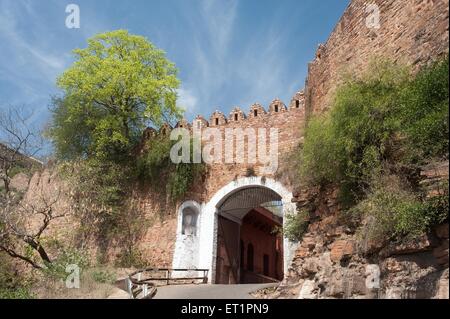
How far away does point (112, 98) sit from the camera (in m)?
16.8

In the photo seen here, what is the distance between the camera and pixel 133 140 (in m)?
17.1

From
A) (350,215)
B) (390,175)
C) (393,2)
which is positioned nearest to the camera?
(390,175)

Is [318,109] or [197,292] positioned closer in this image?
[318,109]

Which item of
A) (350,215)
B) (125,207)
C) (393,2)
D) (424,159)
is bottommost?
(350,215)

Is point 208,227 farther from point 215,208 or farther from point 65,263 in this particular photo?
point 65,263

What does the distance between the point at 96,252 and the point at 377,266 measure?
11378 millimetres

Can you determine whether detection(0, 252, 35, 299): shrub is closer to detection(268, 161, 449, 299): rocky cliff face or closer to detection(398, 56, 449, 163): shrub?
detection(268, 161, 449, 299): rocky cliff face

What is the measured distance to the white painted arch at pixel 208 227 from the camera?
47.0 ft

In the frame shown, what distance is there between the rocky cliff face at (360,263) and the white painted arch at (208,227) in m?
5.44

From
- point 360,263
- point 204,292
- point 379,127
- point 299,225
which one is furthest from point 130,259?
point 379,127

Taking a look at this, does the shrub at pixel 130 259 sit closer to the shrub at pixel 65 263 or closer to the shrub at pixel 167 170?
the shrub at pixel 65 263

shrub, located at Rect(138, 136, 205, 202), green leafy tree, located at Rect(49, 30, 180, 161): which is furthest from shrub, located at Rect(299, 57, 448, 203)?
green leafy tree, located at Rect(49, 30, 180, 161)

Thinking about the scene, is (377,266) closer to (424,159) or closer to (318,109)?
(424,159)

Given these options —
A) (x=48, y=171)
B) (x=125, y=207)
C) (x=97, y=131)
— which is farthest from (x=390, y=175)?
(x=48, y=171)
